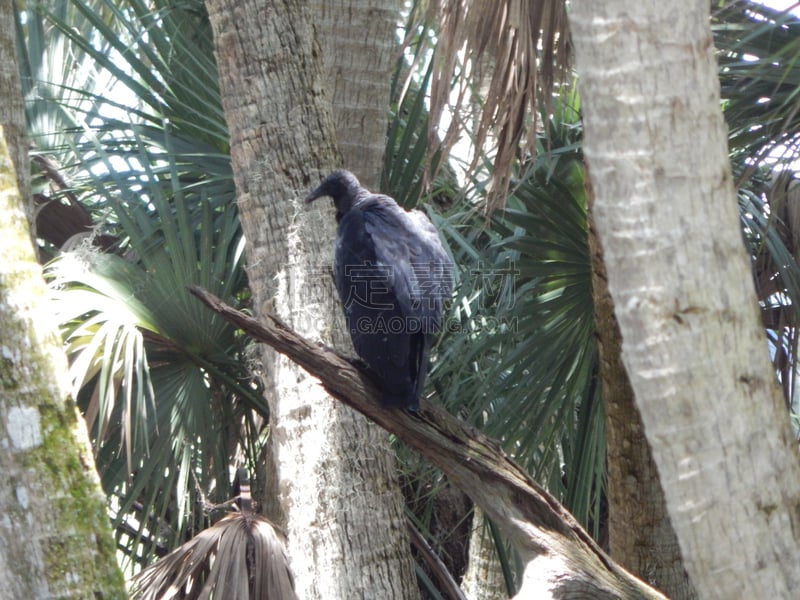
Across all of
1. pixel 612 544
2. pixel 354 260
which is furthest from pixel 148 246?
pixel 612 544

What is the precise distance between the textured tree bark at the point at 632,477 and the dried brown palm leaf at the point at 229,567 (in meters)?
1.50

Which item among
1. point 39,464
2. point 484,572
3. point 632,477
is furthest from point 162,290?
point 484,572

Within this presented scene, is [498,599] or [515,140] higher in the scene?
[515,140]

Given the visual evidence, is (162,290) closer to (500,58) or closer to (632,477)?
(500,58)

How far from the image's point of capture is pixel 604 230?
196 centimetres

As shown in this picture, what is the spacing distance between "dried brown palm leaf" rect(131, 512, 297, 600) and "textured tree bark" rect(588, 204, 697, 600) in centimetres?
150

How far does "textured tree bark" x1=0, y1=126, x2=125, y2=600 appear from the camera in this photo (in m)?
2.36

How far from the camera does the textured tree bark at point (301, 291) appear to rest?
352 centimetres

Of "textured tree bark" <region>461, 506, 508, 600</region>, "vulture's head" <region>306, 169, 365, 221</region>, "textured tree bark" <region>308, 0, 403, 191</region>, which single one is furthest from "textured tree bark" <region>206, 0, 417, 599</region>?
"textured tree bark" <region>461, 506, 508, 600</region>

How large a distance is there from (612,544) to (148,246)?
2.66 meters

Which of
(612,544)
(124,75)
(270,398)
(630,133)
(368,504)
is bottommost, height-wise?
(612,544)

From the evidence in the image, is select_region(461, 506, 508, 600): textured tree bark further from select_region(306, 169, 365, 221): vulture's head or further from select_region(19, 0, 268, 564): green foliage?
select_region(306, 169, 365, 221): vulture's head

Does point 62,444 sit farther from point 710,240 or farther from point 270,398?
point 710,240

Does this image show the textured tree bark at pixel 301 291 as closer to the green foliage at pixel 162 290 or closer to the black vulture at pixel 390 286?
the black vulture at pixel 390 286
